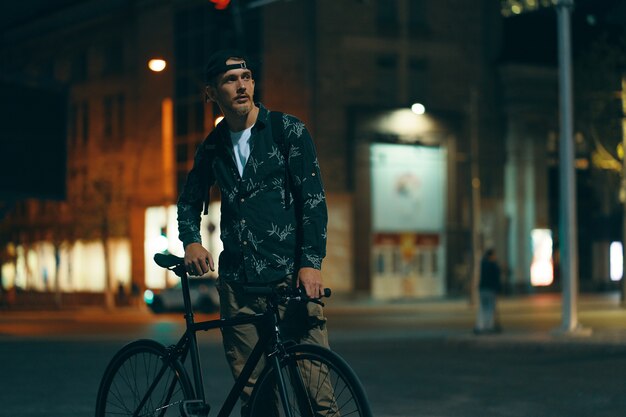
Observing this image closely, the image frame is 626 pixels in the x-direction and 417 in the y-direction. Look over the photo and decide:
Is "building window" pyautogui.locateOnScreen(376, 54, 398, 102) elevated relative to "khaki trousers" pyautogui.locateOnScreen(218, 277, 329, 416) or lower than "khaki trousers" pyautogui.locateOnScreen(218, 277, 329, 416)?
elevated

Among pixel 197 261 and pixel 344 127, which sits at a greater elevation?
pixel 344 127

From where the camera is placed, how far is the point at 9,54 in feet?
229

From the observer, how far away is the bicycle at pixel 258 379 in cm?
460

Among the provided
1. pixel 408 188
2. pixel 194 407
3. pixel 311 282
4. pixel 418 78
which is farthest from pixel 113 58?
pixel 311 282

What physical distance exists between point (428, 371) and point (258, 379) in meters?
9.68

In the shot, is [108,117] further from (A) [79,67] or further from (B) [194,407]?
(B) [194,407]

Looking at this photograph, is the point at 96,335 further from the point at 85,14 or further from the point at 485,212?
the point at 85,14

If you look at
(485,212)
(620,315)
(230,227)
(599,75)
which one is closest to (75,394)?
(230,227)

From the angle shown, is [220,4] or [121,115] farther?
[121,115]

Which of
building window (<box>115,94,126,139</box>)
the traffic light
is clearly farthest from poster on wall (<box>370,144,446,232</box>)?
the traffic light

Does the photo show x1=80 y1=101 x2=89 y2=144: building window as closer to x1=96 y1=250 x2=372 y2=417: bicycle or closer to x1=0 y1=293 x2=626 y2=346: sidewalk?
x1=0 y1=293 x2=626 y2=346: sidewalk

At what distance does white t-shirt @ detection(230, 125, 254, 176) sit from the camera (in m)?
5.38

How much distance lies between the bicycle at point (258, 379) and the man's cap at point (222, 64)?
841mm

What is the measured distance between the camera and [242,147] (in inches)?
213
